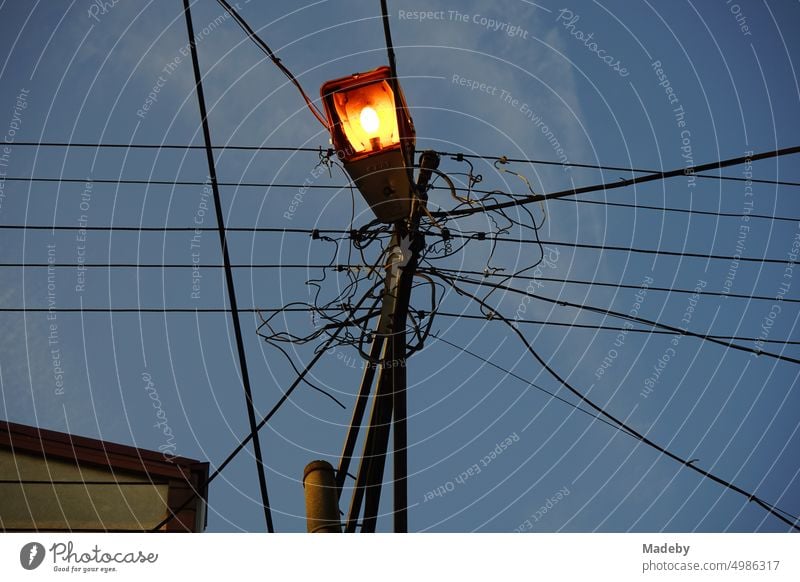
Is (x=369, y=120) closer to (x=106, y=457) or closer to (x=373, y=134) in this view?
(x=373, y=134)

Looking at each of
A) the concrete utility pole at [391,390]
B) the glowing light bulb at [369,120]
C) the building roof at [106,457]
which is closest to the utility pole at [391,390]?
the concrete utility pole at [391,390]

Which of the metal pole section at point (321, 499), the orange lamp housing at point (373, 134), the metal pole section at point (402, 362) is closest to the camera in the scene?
the metal pole section at point (321, 499)

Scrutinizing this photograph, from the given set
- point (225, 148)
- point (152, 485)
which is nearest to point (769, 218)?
point (225, 148)

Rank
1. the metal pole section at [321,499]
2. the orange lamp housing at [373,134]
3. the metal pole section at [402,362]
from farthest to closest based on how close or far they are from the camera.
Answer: the orange lamp housing at [373,134], the metal pole section at [402,362], the metal pole section at [321,499]

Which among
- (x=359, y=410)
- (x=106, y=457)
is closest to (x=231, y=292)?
(x=359, y=410)

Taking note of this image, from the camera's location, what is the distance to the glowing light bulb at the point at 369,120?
12.0 feet

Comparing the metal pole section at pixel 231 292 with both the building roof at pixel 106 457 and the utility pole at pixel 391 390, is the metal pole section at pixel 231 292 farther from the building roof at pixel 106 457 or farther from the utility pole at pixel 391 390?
the building roof at pixel 106 457

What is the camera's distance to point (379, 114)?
3.67 metres

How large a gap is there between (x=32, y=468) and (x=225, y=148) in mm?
2647

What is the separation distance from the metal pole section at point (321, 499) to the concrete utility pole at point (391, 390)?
0.28ft

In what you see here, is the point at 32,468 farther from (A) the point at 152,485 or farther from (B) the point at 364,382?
(B) the point at 364,382

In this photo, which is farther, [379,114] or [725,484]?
[725,484]

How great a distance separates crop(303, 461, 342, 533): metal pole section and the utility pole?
118mm

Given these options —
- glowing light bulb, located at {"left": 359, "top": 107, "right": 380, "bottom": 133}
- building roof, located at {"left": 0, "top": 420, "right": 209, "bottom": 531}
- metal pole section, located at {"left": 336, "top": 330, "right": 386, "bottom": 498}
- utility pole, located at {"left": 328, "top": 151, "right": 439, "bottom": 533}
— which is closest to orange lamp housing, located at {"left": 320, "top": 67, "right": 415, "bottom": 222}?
glowing light bulb, located at {"left": 359, "top": 107, "right": 380, "bottom": 133}
